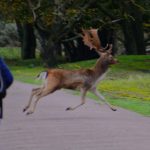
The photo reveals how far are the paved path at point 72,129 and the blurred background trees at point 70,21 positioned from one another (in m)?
20.8

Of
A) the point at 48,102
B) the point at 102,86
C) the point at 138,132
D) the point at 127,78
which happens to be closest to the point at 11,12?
the point at 127,78

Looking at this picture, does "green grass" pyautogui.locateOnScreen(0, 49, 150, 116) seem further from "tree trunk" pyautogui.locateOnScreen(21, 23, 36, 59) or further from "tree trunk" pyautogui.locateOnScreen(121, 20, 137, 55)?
"tree trunk" pyautogui.locateOnScreen(21, 23, 36, 59)

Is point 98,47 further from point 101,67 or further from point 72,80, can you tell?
point 72,80

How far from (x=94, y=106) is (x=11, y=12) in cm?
2561

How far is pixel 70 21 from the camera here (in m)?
38.6

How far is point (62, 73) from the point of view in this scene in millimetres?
15688

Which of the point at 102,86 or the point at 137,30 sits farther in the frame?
the point at 137,30

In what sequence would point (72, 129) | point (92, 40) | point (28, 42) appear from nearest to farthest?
point (72, 129) → point (92, 40) → point (28, 42)

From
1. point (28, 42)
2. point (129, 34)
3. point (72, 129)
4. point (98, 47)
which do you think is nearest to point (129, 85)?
point (98, 47)

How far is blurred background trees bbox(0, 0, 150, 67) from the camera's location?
38531mm

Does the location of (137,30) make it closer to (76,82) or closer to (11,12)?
(11,12)

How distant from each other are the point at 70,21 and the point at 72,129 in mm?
26033

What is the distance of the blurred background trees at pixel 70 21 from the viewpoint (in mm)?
38531

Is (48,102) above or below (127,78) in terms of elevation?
above
